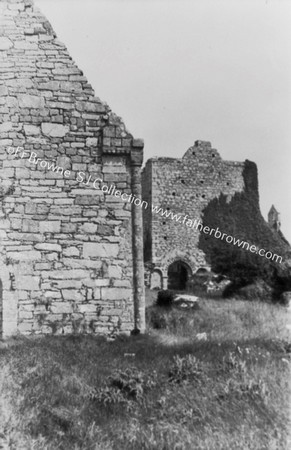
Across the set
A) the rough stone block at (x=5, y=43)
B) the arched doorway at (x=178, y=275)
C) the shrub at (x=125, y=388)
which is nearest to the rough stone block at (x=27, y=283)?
the shrub at (x=125, y=388)

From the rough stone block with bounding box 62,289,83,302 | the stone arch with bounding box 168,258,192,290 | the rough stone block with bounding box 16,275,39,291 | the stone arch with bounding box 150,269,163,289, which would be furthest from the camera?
the stone arch with bounding box 168,258,192,290

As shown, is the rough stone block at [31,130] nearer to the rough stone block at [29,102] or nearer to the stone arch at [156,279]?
the rough stone block at [29,102]

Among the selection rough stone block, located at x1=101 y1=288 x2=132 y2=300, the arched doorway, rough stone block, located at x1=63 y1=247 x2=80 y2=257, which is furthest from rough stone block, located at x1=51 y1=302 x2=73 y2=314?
the arched doorway

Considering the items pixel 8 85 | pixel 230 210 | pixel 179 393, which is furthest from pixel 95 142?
pixel 230 210

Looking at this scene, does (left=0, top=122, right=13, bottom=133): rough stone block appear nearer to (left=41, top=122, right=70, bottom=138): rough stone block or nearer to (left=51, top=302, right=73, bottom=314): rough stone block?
(left=41, top=122, right=70, bottom=138): rough stone block

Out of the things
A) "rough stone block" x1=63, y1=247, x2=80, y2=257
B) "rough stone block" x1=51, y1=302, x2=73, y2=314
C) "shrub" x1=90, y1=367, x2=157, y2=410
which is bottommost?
"shrub" x1=90, y1=367, x2=157, y2=410

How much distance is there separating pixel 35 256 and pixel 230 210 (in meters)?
21.3

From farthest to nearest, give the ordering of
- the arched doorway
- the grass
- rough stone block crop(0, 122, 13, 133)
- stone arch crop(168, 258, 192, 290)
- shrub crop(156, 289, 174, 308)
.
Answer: the arched doorway < stone arch crop(168, 258, 192, 290) < shrub crop(156, 289, 174, 308) < rough stone block crop(0, 122, 13, 133) < the grass

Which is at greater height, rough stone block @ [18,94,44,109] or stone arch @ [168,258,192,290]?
rough stone block @ [18,94,44,109]

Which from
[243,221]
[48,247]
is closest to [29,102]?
[48,247]

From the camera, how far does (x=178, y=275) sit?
94.9 feet

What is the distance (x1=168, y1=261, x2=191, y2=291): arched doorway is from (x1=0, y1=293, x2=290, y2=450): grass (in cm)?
1869

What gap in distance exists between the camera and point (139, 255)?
8.72m

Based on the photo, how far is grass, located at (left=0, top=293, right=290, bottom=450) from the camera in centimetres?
Result: 473
